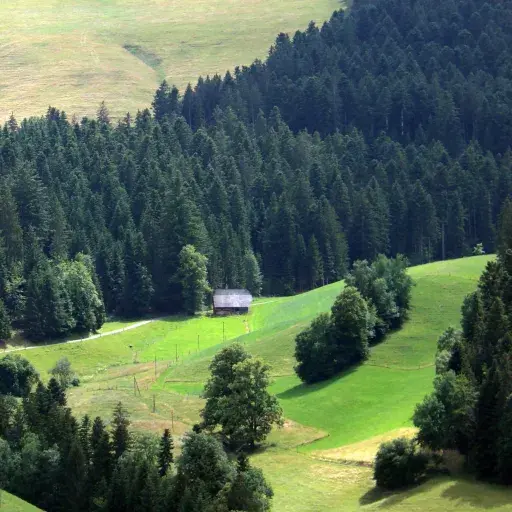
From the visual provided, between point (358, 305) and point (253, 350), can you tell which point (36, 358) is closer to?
point (253, 350)

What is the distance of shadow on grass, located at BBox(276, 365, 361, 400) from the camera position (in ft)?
433

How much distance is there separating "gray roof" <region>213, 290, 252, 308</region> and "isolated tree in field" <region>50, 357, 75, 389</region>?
146 feet

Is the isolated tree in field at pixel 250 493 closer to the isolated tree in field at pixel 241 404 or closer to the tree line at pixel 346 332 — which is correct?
the isolated tree in field at pixel 241 404

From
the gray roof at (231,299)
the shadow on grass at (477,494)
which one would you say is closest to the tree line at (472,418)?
the shadow on grass at (477,494)

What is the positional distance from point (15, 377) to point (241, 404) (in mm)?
37371

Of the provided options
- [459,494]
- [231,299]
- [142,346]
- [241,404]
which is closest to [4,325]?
[142,346]

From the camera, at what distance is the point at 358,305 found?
140 metres

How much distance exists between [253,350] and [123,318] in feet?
162

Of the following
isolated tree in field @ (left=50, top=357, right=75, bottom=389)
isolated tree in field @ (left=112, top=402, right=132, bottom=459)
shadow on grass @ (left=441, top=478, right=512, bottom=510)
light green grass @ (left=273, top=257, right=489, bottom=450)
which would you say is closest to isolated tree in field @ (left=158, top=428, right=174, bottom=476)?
isolated tree in field @ (left=112, top=402, right=132, bottom=459)

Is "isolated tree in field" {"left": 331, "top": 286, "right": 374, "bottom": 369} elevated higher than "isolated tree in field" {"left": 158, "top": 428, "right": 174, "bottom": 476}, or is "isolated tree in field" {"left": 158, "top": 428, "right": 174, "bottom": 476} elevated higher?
"isolated tree in field" {"left": 331, "top": 286, "right": 374, "bottom": 369}

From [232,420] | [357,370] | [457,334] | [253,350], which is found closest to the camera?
[232,420]

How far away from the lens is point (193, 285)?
639 ft

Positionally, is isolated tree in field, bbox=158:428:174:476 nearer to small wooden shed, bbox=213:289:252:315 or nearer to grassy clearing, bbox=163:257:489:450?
grassy clearing, bbox=163:257:489:450

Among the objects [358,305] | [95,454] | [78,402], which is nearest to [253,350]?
[358,305]
